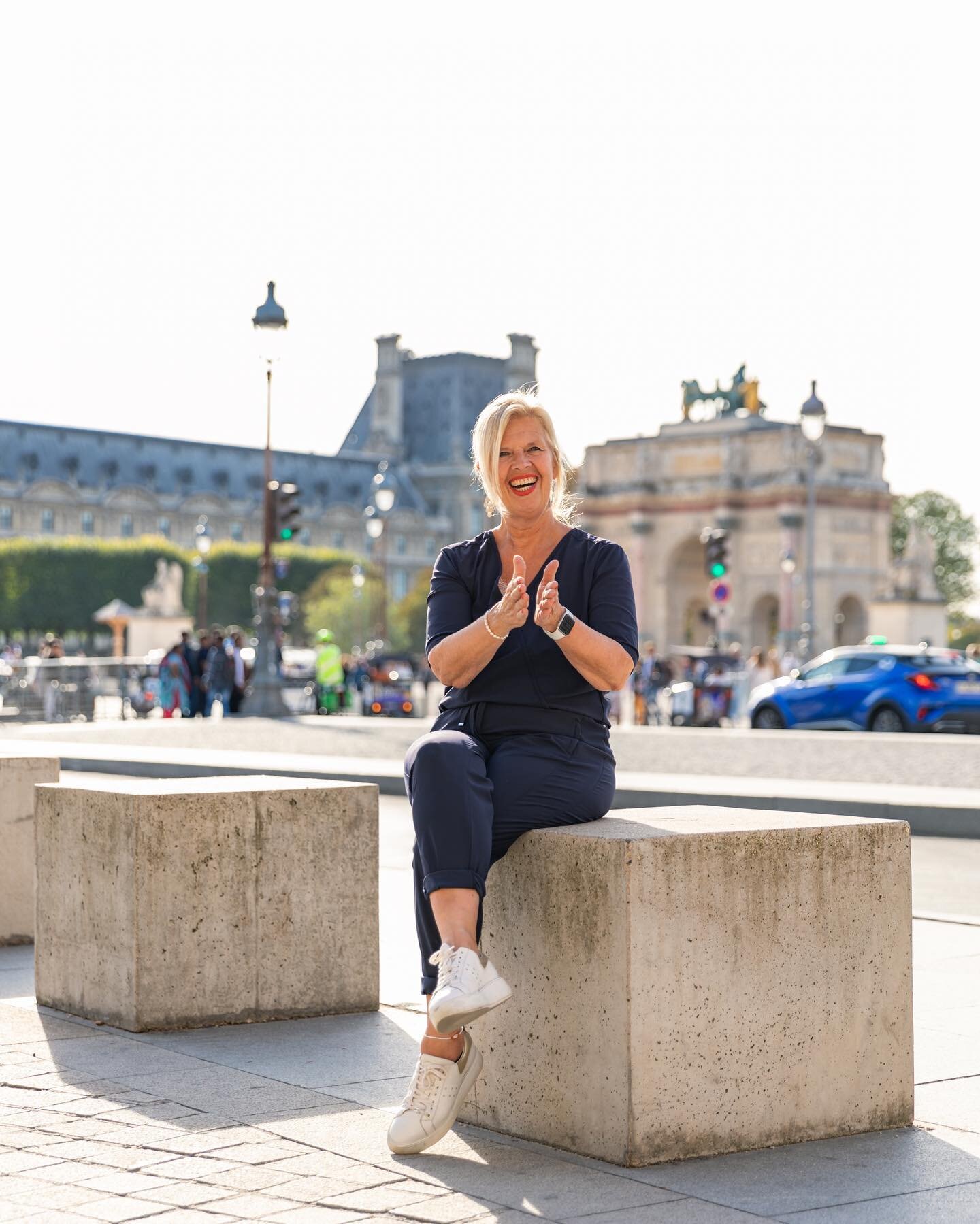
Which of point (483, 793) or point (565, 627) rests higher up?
point (565, 627)

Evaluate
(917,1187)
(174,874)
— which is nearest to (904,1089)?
(917,1187)

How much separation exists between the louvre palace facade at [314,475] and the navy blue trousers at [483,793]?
4159 inches

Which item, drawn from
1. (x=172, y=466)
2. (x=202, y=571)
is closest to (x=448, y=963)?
(x=202, y=571)

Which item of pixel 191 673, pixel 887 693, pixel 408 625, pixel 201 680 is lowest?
pixel 887 693

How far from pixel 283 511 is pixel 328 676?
470cm

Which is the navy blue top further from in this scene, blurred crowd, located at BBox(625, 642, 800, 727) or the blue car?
blurred crowd, located at BBox(625, 642, 800, 727)

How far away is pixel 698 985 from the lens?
4047 mm

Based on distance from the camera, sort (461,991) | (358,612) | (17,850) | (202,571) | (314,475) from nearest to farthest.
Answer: (461,991) → (17,850) → (202,571) → (358,612) → (314,475)

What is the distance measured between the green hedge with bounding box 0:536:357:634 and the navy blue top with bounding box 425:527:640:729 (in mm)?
90107

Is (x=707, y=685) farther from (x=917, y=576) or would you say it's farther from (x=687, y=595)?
(x=687, y=595)

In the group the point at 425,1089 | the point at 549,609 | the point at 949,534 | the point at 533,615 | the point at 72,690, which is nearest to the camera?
the point at 425,1089

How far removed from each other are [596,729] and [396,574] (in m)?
130

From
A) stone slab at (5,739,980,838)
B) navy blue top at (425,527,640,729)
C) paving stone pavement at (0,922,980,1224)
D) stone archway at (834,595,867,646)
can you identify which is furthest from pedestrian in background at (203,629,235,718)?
stone archway at (834,595,867,646)

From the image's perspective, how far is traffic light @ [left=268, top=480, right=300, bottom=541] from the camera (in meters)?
29.2
